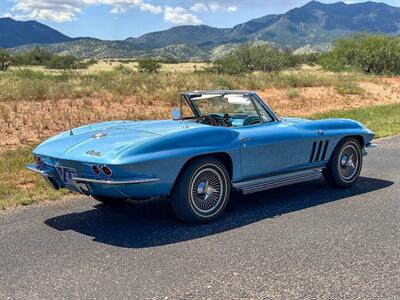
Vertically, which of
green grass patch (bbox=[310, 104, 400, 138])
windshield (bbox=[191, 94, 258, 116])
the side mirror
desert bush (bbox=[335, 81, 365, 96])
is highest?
windshield (bbox=[191, 94, 258, 116])

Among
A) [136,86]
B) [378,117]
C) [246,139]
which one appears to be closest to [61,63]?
[136,86]

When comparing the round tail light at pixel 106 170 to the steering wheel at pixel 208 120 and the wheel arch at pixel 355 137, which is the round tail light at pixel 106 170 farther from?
the wheel arch at pixel 355 137

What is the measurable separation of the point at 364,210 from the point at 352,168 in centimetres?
114

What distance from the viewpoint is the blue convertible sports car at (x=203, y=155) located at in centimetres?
484

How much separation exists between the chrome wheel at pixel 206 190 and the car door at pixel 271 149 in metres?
0.36

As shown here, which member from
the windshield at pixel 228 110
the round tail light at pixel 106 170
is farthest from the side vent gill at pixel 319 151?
the round tail light at pixel 106 170

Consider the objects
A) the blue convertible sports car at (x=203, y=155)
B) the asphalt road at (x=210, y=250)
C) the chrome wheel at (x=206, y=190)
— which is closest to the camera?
the asphalt road at (x=210, y=250)

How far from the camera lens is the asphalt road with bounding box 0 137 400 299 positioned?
12.5 ft

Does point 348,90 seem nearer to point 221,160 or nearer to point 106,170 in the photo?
point 221,160

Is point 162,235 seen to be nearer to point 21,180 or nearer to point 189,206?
point 189,206

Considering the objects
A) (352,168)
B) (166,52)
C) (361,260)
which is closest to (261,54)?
(352,168)

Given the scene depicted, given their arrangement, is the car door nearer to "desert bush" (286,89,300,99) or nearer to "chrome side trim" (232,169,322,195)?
"chrome side trim" (232,169,322,195)

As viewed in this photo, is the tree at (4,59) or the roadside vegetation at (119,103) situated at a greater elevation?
the tree at (4,59)

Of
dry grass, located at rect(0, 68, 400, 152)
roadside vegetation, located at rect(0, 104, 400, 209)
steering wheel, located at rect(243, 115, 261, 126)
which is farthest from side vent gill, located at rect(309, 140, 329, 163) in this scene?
dry grass, located at rect(0, 68, 400, 152)
